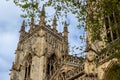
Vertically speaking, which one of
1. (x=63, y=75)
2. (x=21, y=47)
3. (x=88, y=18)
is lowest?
(x=63, y=75)

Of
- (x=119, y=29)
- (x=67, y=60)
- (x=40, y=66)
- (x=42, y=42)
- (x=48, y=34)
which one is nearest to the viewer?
(x=119, y=29)

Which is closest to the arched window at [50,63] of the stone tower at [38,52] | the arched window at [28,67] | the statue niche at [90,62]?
the stone tower at [38,52]

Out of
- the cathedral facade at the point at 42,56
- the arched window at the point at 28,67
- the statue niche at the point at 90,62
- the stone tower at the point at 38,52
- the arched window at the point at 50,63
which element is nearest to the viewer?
the statue niche at the point at 90,62

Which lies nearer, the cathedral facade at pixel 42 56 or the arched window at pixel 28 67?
the cathedral facade at pixel 42 56

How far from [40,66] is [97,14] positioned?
2346cm

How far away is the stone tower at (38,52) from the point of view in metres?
34.8

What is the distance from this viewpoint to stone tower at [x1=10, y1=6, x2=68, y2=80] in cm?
3481

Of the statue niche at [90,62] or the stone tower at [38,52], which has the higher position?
the stone tower at [38,52]

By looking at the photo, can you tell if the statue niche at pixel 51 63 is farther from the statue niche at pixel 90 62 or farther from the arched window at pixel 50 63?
the statue niche at pixel 90 62

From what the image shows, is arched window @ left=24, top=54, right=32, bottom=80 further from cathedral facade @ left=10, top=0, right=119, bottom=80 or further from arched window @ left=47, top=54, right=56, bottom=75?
arched window @ left=47, top=54, right=56, bottom=75

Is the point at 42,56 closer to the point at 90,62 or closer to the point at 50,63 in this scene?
the point at 50,63

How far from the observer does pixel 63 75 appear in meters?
27.3

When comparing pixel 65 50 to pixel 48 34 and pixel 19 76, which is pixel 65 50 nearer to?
pixel 48 34

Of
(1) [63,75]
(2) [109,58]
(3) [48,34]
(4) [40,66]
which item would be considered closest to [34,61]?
(4) [40,66]
